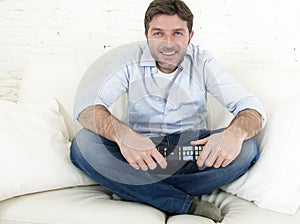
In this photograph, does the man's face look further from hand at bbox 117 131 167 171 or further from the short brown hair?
hand at bbox 117 131 167 171

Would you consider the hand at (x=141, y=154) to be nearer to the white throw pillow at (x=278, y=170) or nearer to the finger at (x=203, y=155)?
the finger at (x=203, y=155)

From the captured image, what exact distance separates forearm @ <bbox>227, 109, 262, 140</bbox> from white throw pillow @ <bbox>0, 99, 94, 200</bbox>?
558 mm

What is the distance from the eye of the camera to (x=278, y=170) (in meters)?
1.46

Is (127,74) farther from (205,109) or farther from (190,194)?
(190,194)

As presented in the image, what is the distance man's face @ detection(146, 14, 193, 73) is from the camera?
5.79ft

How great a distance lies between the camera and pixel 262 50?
225cm

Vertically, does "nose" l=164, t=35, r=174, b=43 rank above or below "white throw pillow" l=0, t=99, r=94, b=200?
above

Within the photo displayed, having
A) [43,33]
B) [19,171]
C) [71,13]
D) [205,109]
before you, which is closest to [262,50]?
[205,109]

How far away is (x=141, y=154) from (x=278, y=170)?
45 cm

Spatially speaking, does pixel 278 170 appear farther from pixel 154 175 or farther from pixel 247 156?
pixel 154 175

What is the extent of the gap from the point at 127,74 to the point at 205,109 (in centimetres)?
35

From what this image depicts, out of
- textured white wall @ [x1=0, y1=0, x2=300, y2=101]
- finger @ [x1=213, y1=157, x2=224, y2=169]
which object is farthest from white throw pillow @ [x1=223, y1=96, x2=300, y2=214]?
textured white wall @ [x1=0, y1=0, x2=300, y2=101]

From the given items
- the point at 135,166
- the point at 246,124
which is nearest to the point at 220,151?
the point at 246,124

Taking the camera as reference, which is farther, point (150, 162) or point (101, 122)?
point (101, 122)
